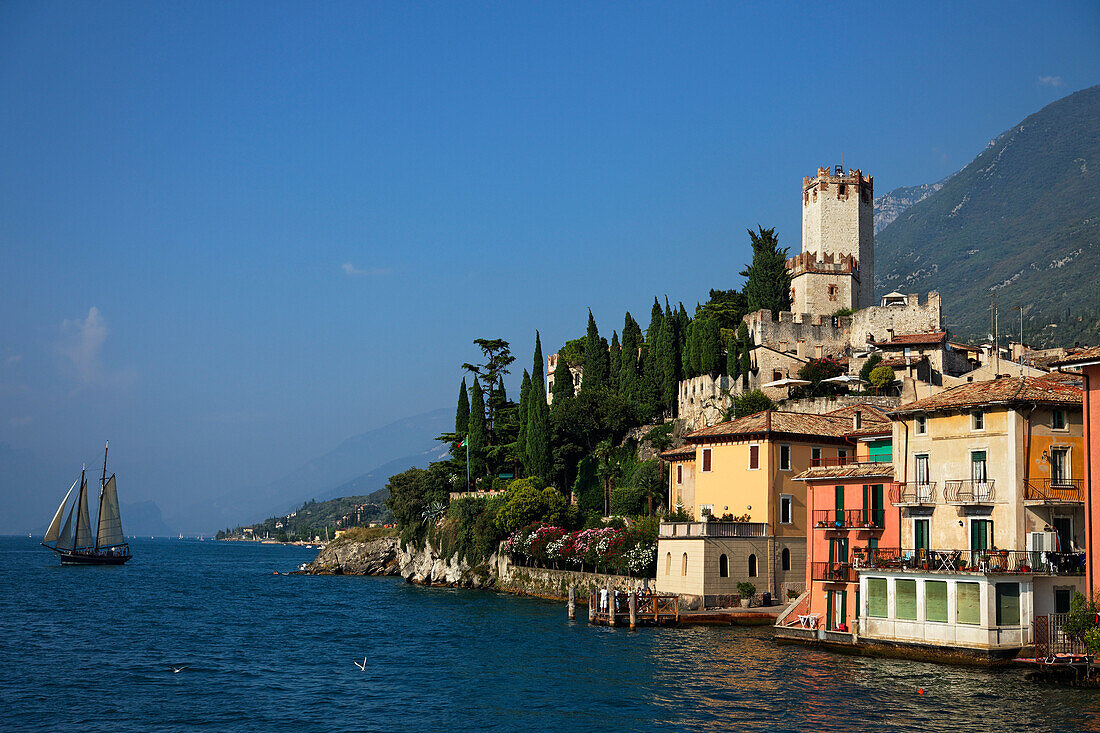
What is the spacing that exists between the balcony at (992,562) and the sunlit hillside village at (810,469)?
8 centimetres

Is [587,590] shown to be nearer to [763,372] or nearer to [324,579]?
[763,372]

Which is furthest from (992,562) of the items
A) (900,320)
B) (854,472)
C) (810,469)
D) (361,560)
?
(361,560)

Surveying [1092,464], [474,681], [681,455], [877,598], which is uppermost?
[681,455]

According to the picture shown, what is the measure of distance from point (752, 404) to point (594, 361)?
23427 mm

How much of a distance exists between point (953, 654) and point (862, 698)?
563 centimetres

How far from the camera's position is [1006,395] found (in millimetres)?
36406

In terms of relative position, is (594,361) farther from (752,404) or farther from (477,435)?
(752,404)

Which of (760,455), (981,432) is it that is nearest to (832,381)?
(760,455)

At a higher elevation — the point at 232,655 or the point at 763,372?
the point at 763,372

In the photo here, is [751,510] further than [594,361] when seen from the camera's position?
No

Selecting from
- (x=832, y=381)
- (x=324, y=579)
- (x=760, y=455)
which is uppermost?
(x=832, y=381)

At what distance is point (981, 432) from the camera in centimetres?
3722

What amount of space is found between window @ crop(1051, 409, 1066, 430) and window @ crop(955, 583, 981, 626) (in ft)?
22.8

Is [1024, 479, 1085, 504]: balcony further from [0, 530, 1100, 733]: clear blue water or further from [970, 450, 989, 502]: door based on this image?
[0, 530, 1100, 733]: clear blue water
